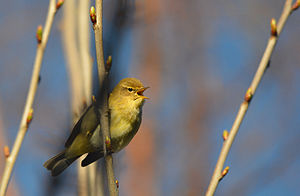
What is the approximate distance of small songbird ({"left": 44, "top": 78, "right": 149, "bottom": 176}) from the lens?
4.11m

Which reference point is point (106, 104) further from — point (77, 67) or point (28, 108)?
point (77, 67)

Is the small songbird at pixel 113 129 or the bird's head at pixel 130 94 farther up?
the bird's head at pixel 130 94

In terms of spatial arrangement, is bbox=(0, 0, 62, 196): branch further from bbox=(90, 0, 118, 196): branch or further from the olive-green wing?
the olive-green wing

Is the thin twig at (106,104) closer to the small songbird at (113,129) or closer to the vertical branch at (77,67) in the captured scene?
the vertical branch at (77,67)

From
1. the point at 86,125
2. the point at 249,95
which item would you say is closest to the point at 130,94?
the point at 86,125

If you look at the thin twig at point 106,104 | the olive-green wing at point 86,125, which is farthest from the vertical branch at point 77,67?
the olive-green wing at point 86,125

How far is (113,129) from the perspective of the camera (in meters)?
4.11

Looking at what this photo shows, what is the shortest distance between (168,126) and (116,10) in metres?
7.98

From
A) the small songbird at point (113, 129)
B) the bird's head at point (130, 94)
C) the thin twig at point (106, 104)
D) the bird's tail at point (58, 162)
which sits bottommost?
the bird's tail at point (58, 162)

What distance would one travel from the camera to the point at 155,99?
32.5ft

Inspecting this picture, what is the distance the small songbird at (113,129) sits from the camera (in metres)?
4.11

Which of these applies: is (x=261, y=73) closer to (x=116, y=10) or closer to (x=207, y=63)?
(x=116, y=10)

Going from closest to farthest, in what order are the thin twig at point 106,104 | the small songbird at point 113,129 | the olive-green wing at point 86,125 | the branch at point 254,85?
the branch at point 254,85 → the thin twig at point 106,104 → the olive-green wing at point 86,125 → the small songbird at point 113,129

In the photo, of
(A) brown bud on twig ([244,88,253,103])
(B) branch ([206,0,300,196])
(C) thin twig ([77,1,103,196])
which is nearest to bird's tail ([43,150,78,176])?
(C) thin twig ([77,1,103,196])
